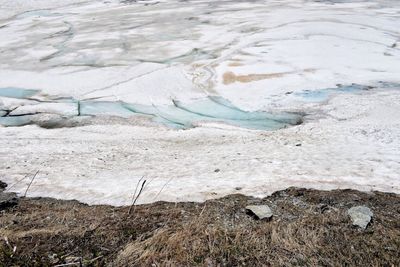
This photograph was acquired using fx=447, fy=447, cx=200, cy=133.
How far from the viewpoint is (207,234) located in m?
3.50

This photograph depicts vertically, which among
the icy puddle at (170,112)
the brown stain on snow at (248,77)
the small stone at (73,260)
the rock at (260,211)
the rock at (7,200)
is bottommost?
the icy puddle at (170,112)

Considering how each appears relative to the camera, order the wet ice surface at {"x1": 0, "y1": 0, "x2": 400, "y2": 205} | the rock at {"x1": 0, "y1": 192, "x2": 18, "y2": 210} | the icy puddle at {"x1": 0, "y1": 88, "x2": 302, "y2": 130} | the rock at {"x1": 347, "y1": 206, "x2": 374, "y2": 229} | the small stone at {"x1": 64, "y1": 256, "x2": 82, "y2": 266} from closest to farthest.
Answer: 1. the small stone at {"x1": 64, "y1": 256, "x2": 82, "y2": 266}
2. the rock at {"x1": 347, "y1": 206, "x2": 374, "y2": 229}
3. the rock at {"x1": 0, "y1": 192, "x2": 18, "y2": 210}
4. the wet ice surface at {"x1": 0, "y1": 0, "x2": 400, "y2": 205}
5. the icy puddle at {"x1": 0, "y1": 88, "x2": 302, "y2": 130}

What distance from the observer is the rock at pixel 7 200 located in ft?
14.0

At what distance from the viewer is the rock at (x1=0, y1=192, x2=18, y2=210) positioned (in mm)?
4281

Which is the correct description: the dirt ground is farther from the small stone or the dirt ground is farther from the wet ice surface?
the wet ice surface

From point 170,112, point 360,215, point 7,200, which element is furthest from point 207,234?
point 170,112

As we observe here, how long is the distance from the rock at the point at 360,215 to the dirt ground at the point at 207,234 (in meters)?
0.05

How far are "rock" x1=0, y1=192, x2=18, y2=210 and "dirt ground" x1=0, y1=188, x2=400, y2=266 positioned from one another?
4.5 inches

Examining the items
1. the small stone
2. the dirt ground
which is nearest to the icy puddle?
the dirt ground

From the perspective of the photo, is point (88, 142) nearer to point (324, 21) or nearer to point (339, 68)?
point (339, 68)

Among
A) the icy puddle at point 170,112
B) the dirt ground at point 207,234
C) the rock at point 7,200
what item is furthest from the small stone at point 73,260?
the icy puddle at point 170,112

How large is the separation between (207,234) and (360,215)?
4.29 feet

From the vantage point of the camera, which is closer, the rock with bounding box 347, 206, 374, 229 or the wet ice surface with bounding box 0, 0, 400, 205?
the rock with bounding box 347, 206, 374, 229

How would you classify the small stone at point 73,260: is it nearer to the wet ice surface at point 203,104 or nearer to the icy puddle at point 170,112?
the wet ice surface at point 203,104
